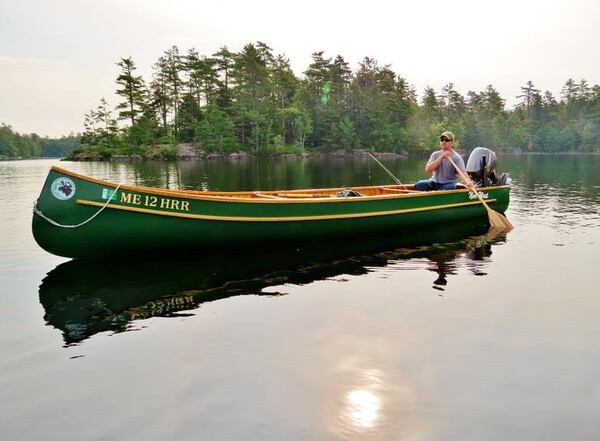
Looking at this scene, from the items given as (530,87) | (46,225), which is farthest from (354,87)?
(46,225)

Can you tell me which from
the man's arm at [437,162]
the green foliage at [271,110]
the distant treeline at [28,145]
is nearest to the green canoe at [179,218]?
the man's arm at [437,162]

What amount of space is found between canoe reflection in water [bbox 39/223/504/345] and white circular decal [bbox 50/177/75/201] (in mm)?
1654

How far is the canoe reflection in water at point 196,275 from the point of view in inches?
269

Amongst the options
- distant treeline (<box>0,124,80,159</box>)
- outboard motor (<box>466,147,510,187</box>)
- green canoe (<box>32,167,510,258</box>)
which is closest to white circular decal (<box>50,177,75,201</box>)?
green canoe (<box>32,167,510,258</box>)

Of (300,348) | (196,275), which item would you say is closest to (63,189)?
(196,275)

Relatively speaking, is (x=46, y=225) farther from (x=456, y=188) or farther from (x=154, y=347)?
(x=456, y=188)

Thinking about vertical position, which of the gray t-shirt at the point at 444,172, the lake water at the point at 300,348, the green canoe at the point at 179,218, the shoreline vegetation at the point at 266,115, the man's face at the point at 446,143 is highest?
the shoreline vegetation at the point at 266,115

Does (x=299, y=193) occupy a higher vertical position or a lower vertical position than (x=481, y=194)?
higher

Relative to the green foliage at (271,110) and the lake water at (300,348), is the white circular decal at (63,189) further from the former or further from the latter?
the green foliage at (271,110)

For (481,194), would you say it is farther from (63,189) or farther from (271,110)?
(271,110)

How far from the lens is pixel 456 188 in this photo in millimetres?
13758

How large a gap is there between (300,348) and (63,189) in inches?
232

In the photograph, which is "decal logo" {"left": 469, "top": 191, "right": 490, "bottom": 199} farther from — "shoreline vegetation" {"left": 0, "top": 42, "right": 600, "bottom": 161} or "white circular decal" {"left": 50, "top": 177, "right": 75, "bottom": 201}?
"shoreline vegetation" {"left": 0, "top": 42, "right": 600, "bottom": 161}

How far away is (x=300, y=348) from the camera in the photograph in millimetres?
5527
